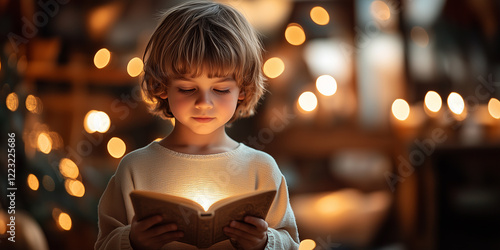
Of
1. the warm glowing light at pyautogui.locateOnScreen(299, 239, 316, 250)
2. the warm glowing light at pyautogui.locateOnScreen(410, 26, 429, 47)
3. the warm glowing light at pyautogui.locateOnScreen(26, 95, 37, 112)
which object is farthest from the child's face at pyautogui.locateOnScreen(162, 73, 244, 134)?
the warm glowing light at pyautogui.locateOnScreen(410, 26, 429, 47)

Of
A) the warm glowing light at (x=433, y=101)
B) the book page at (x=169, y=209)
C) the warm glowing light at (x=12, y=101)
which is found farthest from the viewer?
the warm glowing light at (x=433, y=101)

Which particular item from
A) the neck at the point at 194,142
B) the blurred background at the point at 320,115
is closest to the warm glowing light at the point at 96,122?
the blurred background at the point at 320,115

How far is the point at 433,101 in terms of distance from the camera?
255 cm

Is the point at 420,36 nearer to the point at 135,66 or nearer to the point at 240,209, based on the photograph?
the point at 135,66

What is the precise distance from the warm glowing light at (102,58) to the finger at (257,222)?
1217 millimetres

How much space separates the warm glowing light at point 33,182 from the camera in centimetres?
172

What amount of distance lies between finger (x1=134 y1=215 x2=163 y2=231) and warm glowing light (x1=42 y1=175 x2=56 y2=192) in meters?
1.01

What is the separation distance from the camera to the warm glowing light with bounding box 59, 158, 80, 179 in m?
1.77

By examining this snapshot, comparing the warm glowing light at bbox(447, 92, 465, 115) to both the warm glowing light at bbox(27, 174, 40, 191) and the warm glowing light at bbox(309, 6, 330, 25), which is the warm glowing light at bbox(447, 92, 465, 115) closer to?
the warm glowing light at bbox(309, 6, 330, 25)

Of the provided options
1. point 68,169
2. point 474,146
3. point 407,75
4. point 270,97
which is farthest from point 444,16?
point 68,169

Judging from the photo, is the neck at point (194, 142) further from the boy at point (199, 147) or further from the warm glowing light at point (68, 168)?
the warm glowing light at point (68, 168)

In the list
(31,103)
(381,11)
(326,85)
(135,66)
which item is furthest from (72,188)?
(381,11)

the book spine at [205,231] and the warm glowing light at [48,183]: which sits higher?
the warm glowing light at [48,183]

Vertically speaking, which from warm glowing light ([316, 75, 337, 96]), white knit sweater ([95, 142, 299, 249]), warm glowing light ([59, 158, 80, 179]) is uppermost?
warm glowing light ([316, 75, 337, 96])
